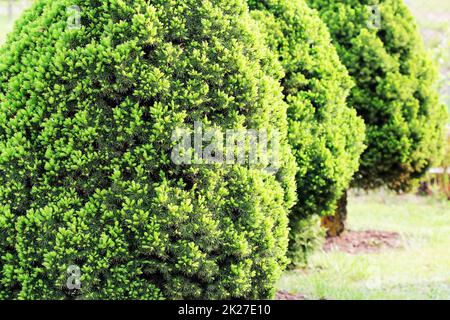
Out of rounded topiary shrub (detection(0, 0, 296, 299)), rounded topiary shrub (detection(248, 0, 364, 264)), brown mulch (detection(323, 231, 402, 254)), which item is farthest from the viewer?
brown mulch (detection(323, 231, 402, 254))

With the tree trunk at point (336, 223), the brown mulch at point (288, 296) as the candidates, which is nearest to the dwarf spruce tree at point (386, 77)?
A: the tree trunk at point (336, 223)

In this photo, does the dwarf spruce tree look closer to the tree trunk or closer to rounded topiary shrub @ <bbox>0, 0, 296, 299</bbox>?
the tree trunk

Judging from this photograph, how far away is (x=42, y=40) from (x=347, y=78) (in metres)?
3.25

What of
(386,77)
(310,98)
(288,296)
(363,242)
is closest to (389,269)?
(363,242)

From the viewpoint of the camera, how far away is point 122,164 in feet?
12.9

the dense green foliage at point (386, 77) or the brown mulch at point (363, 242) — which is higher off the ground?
the dense green foliage at point (386, 77)

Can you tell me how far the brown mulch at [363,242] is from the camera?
819 cm

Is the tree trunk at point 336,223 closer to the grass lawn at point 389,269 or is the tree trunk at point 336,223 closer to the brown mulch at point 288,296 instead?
the grass lawn at point 389,269

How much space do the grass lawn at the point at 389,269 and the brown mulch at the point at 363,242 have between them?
0.51 ft

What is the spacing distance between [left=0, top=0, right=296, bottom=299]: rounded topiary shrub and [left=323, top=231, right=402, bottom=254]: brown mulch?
4.23 m

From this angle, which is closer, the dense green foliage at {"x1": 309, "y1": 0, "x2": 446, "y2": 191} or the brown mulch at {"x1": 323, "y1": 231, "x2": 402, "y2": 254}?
the dense green foliage at {"x1": 309, "y1": 0, "x2": 446, "y2": 191}

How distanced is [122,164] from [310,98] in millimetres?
Answer: 2473

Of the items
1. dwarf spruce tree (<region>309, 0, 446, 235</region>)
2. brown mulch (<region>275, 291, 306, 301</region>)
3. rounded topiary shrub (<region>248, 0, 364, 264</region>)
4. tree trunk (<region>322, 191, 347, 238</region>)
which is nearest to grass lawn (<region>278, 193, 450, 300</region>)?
brown mulch (<region>275, 291, 306, 301</region>)

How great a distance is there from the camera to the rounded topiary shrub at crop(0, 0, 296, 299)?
390cm
